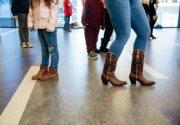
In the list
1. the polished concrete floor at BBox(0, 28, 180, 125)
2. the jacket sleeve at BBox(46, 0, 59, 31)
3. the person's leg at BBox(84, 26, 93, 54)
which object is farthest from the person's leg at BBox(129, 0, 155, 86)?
the person's leg at BBox(84, 26, 93, 54)

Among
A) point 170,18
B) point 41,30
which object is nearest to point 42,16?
point 41,30

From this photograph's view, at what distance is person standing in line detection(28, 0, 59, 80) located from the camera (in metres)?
1.92

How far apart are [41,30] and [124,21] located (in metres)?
0.89

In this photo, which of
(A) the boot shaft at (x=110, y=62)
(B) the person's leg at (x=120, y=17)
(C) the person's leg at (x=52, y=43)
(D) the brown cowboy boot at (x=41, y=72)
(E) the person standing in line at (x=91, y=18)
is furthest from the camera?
(E) the person standing in line at (x=91, y=18)

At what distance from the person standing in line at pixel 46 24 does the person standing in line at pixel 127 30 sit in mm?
555

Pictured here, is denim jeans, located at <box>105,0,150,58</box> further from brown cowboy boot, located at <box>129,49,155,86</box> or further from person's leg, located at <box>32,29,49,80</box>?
person's leg, located at <box>32,29,49,80</box>

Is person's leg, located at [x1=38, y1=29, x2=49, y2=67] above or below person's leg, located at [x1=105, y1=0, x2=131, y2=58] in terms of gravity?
below

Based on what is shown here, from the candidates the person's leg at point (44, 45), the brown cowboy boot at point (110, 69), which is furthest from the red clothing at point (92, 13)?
the brown cowboy boot at point (110, 69)

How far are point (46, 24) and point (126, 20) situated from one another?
2.65ft

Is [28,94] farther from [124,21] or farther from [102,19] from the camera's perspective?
[102,19]

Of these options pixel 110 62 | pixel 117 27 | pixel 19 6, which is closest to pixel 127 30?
pixel 117 27

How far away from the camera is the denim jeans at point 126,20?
1682 mm

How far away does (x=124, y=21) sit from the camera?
1701mm

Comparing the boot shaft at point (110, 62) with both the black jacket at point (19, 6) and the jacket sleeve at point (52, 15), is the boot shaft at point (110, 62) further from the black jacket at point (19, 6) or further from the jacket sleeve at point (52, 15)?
the black jacket at point (19, 6)
